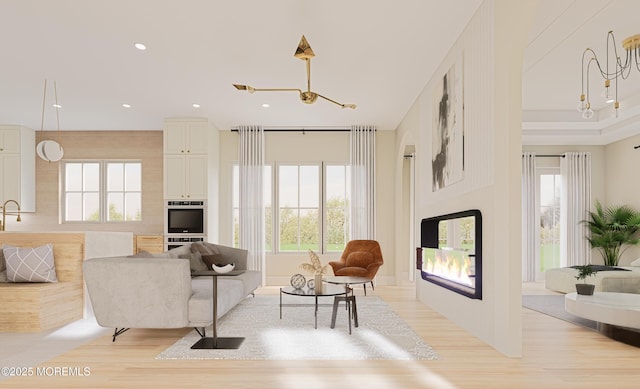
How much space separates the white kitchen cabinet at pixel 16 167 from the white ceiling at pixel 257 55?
1.93ft

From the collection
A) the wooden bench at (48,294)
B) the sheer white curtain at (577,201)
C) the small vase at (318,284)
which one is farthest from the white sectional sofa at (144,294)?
the sheer white curtain at (577,201)

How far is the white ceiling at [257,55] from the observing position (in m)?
3.74

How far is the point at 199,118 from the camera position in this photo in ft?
23.9

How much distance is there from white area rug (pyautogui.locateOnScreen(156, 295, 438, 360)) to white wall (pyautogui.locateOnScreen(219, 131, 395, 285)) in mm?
2466

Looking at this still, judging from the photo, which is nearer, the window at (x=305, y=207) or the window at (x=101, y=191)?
the window at (x=305, y=207)

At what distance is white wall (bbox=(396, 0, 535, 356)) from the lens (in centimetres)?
326

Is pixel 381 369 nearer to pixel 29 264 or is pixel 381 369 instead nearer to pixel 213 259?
pixel 213 259

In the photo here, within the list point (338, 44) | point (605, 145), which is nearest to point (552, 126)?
point (605, 145)

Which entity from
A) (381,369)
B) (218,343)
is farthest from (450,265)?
(218,343)

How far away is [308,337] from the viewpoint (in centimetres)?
395

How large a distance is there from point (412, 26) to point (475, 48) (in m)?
0.62

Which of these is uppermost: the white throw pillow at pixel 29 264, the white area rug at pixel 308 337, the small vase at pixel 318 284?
the white throw pillow at pixel 29 264

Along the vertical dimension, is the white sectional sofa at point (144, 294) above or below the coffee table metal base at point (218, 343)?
above

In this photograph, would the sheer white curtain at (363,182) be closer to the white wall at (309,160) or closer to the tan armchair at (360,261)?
the white wall at (309,160)
